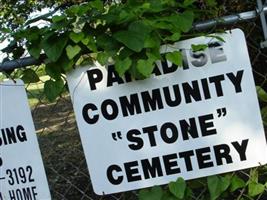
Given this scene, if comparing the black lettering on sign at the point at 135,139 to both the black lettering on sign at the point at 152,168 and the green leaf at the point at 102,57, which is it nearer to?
the black lettering on sign at the point at 152,168

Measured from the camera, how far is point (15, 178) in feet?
7.34

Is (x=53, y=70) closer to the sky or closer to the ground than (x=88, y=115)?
closer to the sky

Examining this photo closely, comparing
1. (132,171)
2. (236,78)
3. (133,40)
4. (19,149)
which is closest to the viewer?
(133,40)

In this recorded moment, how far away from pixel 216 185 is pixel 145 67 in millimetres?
616

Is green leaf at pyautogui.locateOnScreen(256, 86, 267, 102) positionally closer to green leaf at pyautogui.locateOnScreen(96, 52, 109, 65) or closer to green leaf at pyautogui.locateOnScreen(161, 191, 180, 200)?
green leaf at pyautogui.locateOnScreen(161, 191, 180, 200)

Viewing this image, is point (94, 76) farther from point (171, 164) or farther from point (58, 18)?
point (171, 164)

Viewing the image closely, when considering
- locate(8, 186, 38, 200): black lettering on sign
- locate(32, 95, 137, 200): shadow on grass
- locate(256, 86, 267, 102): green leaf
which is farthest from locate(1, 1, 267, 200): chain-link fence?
locate(8, 186, 38, 200): black lettering on sign

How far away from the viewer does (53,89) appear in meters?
2.09

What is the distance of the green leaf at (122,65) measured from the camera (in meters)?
1.93

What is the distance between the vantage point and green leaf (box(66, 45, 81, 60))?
1.98 m

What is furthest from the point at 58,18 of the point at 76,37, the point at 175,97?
the point at 175,97

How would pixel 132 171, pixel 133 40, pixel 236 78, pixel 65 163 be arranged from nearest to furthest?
pixel 133 40, pixel 236 78, pixel 132 171, pixel 65 163

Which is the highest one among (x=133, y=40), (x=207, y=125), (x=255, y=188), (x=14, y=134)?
(x=133, y=40)

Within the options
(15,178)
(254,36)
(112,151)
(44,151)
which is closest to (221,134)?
(112,151)
